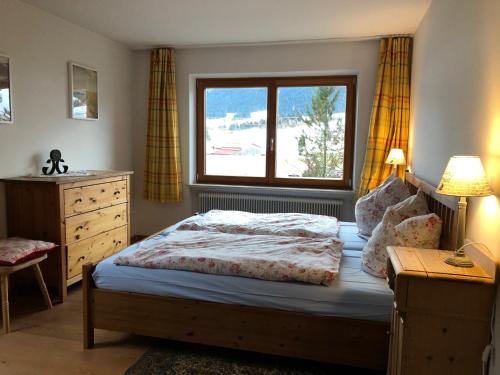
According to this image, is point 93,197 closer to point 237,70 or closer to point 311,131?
point 237,70

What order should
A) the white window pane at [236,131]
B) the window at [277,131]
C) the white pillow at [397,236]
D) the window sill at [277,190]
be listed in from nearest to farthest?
the white pillow at [397,236] < the window sill at [277,190] < the window at [277,131] < the white window pane at [236,131]

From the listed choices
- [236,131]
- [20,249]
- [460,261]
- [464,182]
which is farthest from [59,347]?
[236,131]

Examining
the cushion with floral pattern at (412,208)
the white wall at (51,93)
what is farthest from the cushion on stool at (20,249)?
the cushion with floral pattern at (412,208)

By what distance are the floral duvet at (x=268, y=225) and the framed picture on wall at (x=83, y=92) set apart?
1658 mm

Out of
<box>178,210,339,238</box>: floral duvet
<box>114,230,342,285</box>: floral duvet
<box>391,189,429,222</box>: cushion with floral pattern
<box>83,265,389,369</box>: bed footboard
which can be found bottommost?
<box>83,265,389,369</box>: bed footboard

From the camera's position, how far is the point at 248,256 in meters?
2.29

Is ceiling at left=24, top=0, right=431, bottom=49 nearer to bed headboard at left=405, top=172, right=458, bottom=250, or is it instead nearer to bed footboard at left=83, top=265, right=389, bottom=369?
bed headboard at left=405, top=172, right=458, bottom=250

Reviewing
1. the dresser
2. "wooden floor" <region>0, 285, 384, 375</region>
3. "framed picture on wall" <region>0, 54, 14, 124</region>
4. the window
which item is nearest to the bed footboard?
"wooden floor" <region>0, 285, 384, 375</region>

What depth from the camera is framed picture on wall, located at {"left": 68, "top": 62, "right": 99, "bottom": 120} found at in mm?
3691

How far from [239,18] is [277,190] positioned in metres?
1.92

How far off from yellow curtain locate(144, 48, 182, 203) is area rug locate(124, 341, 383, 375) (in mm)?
2510

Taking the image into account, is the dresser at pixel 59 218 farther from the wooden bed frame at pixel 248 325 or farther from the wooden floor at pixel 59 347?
the wooden bed frame at pixel 248 325

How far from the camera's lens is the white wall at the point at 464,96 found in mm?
1589

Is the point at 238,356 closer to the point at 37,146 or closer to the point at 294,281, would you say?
the point at 294,281
